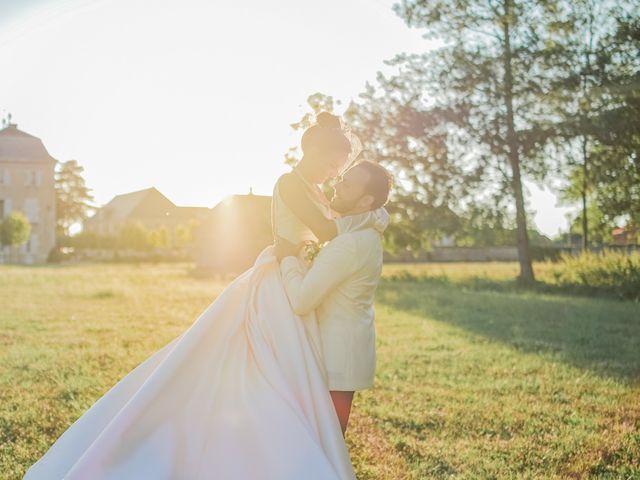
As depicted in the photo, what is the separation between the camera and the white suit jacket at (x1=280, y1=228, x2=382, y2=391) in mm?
3137

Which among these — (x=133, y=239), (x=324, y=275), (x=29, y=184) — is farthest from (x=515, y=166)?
(x=29, y=184)

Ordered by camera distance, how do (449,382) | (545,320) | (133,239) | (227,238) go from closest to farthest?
(449,382)
(545,320)
(227,238)
(133,239)

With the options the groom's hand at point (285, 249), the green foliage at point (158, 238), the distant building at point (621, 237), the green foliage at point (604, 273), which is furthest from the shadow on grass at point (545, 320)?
the green foliage at point (158, 238)

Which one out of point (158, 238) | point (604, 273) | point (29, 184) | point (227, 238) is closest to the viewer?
point (604, 273)

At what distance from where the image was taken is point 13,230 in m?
57.1

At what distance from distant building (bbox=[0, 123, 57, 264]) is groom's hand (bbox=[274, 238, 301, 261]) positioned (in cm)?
6511

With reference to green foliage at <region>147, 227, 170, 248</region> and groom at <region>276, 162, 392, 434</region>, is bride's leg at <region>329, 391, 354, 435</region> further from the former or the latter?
green foliage at <region>147, 227, 170, 248</region>

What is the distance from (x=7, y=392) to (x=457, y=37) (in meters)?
22.5

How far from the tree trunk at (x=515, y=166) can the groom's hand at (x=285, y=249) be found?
22.0 m

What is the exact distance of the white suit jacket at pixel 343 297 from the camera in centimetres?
314

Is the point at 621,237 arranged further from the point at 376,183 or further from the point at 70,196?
the point at 70,196

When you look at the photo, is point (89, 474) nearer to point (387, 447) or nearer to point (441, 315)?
point (387, 447)

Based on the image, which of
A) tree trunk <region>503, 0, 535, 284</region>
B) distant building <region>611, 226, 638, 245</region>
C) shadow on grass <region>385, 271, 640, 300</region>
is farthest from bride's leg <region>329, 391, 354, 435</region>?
distant building <region>611, 226, 638, 245</region>

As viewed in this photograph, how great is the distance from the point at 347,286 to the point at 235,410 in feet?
2.58
